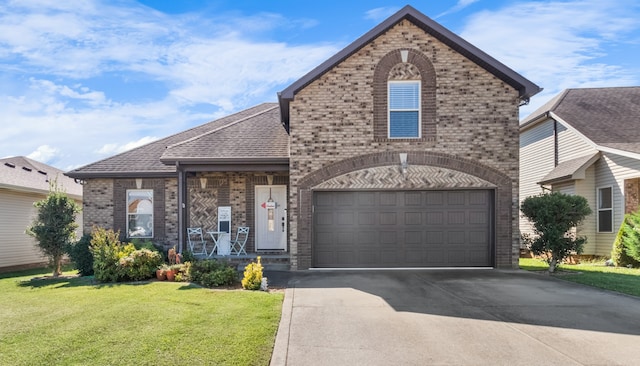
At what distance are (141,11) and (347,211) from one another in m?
7.88

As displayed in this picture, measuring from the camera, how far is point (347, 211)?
13.0m

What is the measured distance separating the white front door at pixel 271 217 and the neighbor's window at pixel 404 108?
4495 millimetres

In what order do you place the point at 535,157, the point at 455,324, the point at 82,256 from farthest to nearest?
the point at 535,157 < the point at 82,256 < the point at 455,324

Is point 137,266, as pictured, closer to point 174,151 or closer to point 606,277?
point 174,151

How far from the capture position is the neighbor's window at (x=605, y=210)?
15305 millimetres

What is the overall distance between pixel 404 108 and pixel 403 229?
11.6 ft

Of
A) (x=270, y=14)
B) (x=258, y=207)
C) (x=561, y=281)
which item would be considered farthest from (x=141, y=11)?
(x=561, y=281)

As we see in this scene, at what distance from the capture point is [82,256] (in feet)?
42.2

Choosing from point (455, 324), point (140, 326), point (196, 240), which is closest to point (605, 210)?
point (455, 324)

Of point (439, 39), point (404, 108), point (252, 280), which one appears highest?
point (439, 39)

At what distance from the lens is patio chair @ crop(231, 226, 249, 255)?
14.8 meters

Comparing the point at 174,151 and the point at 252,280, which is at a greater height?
the point at 174,151

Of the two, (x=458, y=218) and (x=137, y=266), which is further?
(x=458, y=218)

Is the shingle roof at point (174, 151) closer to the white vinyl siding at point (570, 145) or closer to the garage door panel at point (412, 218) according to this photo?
the garage door panel at point (412, 218)
